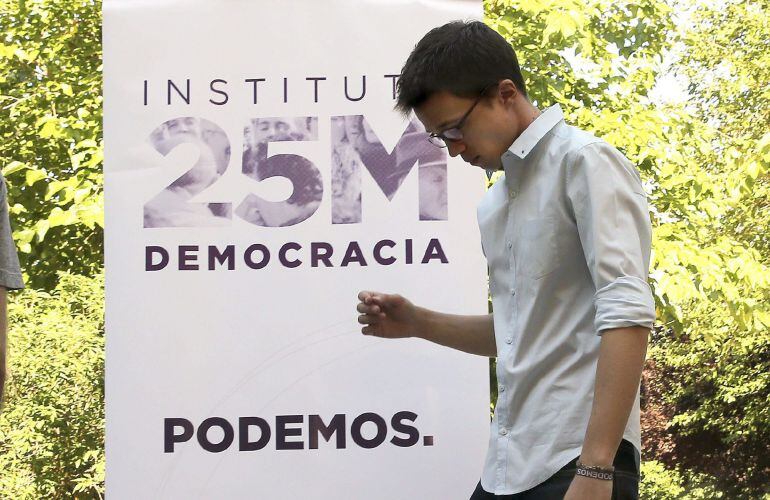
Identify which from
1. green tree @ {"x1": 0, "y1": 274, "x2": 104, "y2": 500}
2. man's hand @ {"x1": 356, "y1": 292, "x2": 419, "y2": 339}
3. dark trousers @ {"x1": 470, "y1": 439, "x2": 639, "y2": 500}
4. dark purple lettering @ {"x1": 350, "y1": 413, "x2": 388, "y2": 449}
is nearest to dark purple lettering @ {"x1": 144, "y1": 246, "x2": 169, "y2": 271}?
dark purple lettering @ {"x1": 350, "y1": 413, "x2": 388, "y2": 449}

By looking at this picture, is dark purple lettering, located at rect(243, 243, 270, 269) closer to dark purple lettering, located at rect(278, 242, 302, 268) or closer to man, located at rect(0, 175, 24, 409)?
dark purple lettering, located at rect(278, 242, 302, 268)

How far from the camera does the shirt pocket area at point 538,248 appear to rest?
1636 mm

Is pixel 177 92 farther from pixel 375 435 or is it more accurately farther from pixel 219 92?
pixel 375 435

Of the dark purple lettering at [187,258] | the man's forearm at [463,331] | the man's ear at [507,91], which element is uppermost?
the man's ear at [507,91]

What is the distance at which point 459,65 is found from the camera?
5.53 feet

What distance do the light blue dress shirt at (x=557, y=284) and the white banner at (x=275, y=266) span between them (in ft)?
3.39

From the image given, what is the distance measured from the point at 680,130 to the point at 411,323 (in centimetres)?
406

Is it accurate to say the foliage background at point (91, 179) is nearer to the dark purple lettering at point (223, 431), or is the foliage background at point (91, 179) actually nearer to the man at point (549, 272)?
the dark purple lettering at point (223, 431)

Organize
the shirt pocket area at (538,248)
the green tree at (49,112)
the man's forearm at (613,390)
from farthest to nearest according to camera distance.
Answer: the green tree at (49,112) → the shirt pocket area at (538,248) → the man's forearm at (613,390)

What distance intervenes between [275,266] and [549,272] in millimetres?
1281

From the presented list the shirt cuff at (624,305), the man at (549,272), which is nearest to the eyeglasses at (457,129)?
the man at (549,272)

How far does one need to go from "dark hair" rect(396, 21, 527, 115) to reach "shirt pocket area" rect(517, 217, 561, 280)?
232mm

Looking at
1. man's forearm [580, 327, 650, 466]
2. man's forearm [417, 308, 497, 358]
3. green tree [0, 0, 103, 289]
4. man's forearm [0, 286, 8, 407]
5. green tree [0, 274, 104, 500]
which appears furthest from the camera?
green tree [0, 274, 104, 500]

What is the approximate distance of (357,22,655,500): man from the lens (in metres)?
1.49
